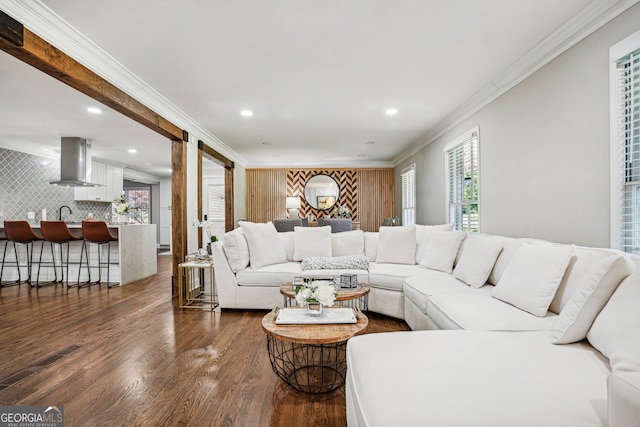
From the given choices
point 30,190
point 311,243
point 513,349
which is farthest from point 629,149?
point 30,190

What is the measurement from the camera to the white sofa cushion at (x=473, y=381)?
971 mm

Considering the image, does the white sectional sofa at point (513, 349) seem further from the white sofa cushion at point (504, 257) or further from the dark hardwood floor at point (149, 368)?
the dark hardwood floor at point (149, 368)

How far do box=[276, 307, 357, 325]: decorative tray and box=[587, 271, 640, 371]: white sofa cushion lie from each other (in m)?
1.20

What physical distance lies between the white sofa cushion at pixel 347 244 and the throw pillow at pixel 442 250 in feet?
2.94

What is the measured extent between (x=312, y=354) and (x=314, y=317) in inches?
20.5

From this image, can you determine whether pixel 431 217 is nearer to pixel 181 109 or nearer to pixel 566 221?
pixel 566 221

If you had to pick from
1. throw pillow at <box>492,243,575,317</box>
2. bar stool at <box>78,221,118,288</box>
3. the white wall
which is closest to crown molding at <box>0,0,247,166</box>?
bar stool at <box>78,221,118,288</box>

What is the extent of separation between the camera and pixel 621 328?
4.07 feet

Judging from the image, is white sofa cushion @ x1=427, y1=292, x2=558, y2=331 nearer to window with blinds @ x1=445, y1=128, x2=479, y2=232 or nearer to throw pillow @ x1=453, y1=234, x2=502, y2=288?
throw pillow @ x1=453, y1=234, x2=502, y2=288

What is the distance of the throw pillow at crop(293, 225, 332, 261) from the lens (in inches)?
161

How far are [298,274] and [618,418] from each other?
9.62 ft

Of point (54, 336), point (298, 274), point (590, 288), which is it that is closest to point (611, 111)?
point (590, 288)

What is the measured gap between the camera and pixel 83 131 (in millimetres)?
5254

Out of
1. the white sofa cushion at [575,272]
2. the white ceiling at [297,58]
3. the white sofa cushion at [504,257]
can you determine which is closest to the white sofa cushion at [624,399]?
the white sofa cushion at [575,272]
